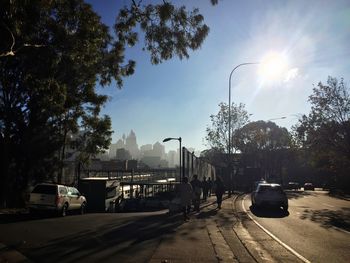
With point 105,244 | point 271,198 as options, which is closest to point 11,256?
point 105,244

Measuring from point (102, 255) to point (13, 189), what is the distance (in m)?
17.5

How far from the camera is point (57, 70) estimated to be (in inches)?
877

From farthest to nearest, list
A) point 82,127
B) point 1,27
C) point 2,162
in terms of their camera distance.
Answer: point 82,127 → point 2,162 → point 1,27

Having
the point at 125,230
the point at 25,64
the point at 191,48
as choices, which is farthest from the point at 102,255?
the point at 25,64

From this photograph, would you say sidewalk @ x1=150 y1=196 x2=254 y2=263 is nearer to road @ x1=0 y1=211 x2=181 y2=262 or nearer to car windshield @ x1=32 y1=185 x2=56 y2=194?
road @ x1=0 y1=211 x2=181 y2=262

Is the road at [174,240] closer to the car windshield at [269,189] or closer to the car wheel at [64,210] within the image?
the car wheel at [64,210]

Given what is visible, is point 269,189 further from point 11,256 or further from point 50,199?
point 11,256

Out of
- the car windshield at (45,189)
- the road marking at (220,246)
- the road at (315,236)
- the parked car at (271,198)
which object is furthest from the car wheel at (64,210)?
the parked car at (271,198)

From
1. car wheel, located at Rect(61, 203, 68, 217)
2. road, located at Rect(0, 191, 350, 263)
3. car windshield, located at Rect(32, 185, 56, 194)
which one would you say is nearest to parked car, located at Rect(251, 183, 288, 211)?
road, located at Rect(0, 191, 350, 263)

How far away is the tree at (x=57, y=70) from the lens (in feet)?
48.3

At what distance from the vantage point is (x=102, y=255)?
10156mm

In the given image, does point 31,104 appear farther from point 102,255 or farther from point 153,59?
point 102,255

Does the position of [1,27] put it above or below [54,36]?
below

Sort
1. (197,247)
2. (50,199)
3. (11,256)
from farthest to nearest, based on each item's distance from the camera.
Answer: (50,199), (197,247), (11,256)
